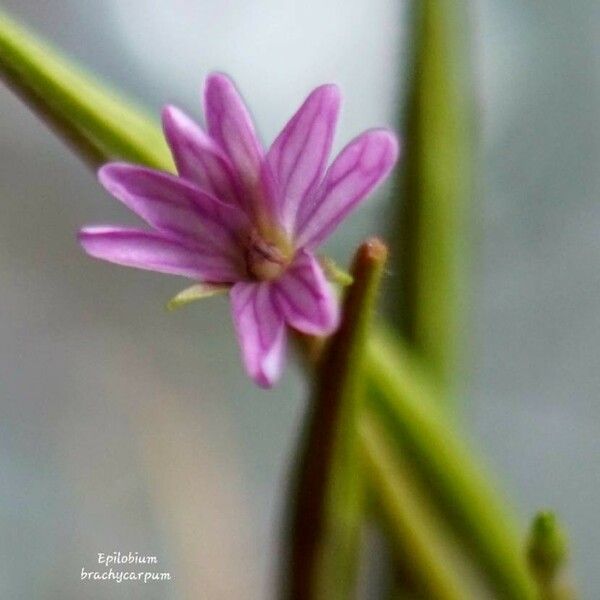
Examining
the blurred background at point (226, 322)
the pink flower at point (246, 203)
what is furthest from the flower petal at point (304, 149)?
the blurred background at point (226, 322)

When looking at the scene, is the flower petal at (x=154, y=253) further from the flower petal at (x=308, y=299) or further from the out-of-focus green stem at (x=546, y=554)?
the out-of-focus green stem at (x=546, y=554)

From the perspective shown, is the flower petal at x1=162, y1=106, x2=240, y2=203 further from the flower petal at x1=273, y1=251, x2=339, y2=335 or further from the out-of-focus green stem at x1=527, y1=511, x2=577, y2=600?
the out-of-focus green stem at x1=527, y1=511, x2=577, y2=600

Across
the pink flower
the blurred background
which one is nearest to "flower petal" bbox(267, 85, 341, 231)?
the pink flower

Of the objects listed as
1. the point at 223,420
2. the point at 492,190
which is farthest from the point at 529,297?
the point at 223,420

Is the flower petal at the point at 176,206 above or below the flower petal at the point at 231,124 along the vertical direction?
below

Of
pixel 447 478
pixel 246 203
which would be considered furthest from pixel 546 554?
pixel 246 203

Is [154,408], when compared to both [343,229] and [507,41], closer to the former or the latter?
[343,229]

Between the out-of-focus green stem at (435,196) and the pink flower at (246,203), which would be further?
the out-of-focus green stem at (435,196)
